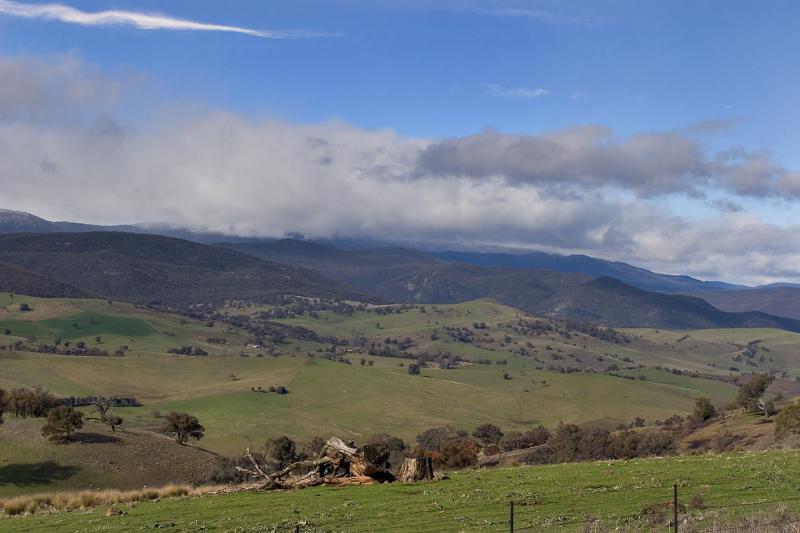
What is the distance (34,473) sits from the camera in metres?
70.8

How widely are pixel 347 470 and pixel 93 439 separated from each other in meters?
51.4

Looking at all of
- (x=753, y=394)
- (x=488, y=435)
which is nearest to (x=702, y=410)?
(x=753, y=394)

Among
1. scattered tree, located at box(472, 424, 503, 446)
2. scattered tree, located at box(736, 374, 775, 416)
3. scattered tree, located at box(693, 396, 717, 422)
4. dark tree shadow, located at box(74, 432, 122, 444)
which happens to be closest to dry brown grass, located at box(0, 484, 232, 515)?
dark tree shadow, located at box(74, 432, 122, 444)

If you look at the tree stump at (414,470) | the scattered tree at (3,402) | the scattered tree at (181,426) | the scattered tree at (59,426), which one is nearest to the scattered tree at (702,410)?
the scattered tree at (181,426)

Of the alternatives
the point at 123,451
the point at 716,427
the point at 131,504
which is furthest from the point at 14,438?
the point at 716,427

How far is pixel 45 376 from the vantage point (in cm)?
19212

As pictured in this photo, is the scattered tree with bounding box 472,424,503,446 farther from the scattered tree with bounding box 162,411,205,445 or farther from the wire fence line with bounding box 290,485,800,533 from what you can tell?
the wire fence line with bounding box 290,485,800,533

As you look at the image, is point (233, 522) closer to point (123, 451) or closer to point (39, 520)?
point (39, 520)

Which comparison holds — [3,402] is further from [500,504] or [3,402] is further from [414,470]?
[500,504]

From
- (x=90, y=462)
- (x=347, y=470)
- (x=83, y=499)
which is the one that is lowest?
(x=90, y=462)

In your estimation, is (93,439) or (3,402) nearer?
(93,439)

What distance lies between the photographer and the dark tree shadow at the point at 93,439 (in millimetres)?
79188

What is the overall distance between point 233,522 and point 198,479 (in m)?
51.3

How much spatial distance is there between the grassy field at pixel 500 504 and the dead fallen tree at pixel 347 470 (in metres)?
1.63
